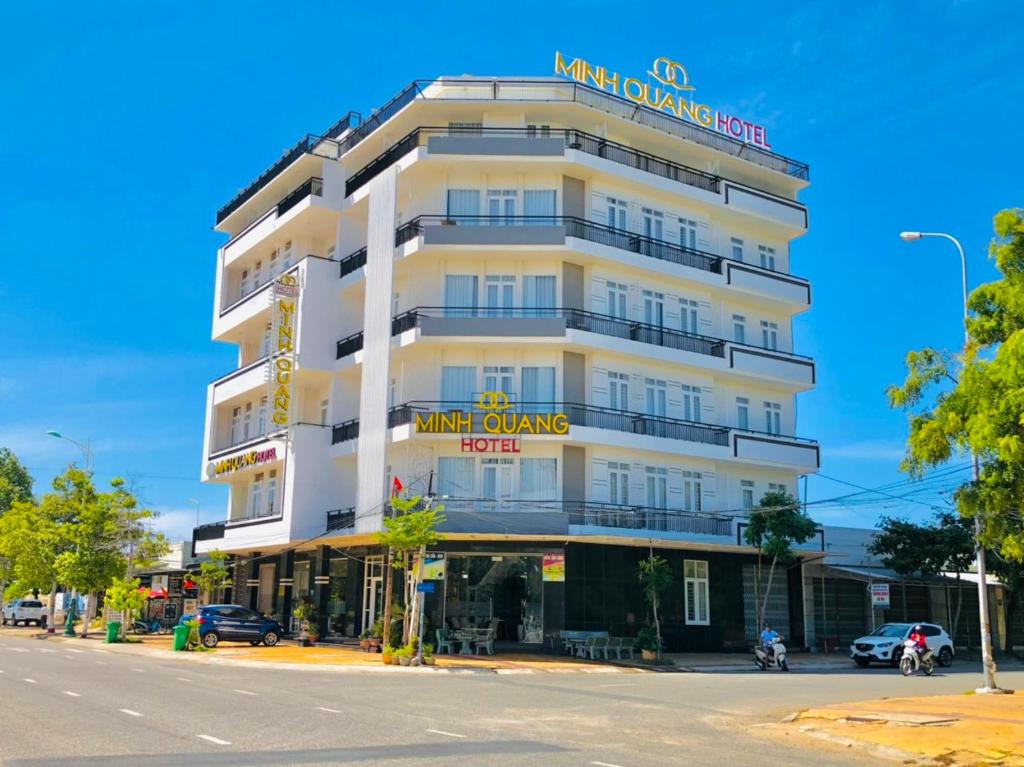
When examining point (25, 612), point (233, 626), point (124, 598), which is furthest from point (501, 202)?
point (25, 612)

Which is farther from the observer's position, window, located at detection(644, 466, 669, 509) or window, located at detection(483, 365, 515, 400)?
window, located at detection(644, 466, 669, 509)

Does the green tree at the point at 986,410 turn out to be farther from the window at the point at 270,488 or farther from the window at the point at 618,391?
the window at the point at 270,488

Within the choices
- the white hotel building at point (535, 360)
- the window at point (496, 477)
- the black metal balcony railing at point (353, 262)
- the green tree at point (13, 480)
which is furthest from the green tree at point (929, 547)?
the green tree at point (13, 480)

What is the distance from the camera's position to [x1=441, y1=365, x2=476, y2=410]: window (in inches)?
1502

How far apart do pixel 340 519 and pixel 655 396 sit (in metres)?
13.3

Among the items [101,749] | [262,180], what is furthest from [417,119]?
[101,749]

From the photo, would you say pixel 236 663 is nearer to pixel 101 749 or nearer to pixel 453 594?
pixel 453 594

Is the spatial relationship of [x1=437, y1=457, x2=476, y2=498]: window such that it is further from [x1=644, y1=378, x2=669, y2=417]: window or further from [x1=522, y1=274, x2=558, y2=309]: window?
[x1=644, y1=378, x2=669, y2=417]: window

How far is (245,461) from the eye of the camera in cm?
4491

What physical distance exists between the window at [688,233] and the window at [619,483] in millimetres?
10248

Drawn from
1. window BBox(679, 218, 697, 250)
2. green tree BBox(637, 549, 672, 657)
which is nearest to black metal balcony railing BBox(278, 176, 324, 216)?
window BBox(679, 218, 697, 250)

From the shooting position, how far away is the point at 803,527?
3841 centimetres

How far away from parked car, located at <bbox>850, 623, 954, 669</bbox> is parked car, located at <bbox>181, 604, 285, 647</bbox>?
21.8 meters

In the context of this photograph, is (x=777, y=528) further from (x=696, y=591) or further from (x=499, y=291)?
(x=499, y=291)
